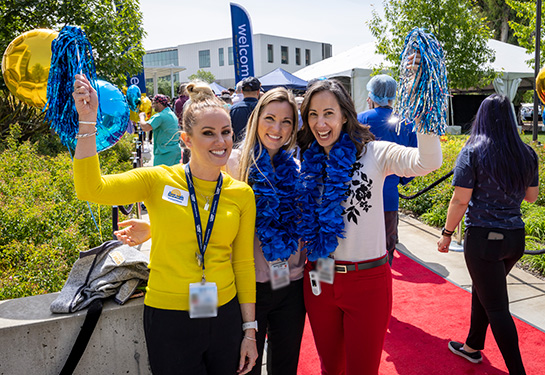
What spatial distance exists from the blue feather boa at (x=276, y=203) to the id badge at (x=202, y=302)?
45cm

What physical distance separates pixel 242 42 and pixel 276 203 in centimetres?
1072

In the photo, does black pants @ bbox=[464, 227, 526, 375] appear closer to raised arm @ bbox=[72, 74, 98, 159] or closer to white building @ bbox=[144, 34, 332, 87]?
raised arm @ bbox=[72, 74, 98, 159]

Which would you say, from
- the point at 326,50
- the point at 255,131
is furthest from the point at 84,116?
the point at 326,50

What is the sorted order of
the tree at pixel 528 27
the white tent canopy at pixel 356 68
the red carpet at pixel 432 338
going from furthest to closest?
the white tent canopy at pixel 356 68, the tree at pixel 528 27, the red carpet at pixel 432 338

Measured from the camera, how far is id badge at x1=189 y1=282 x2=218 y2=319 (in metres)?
1.74

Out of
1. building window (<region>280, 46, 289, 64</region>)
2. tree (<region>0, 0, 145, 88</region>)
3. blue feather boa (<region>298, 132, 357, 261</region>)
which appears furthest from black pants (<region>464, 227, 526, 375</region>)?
building window (<region>280, 46, 289, 64</region>)

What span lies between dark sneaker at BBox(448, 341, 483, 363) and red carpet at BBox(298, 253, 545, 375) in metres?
0.03

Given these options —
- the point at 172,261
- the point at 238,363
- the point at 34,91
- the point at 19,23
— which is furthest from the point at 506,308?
the point at 19,23

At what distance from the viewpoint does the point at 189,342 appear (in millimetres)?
1809

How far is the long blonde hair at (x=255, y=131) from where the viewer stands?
2315 mm

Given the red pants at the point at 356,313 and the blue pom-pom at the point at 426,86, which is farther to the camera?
the red pants at the point at 356,313

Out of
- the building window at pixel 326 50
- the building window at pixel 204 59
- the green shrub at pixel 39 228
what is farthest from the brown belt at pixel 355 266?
the building window at pixel 326 50

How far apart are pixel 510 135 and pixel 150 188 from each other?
226cm

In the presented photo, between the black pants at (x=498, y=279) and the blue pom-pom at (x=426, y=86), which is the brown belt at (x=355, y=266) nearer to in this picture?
the blue pom-pom at (x=426, y=86)
